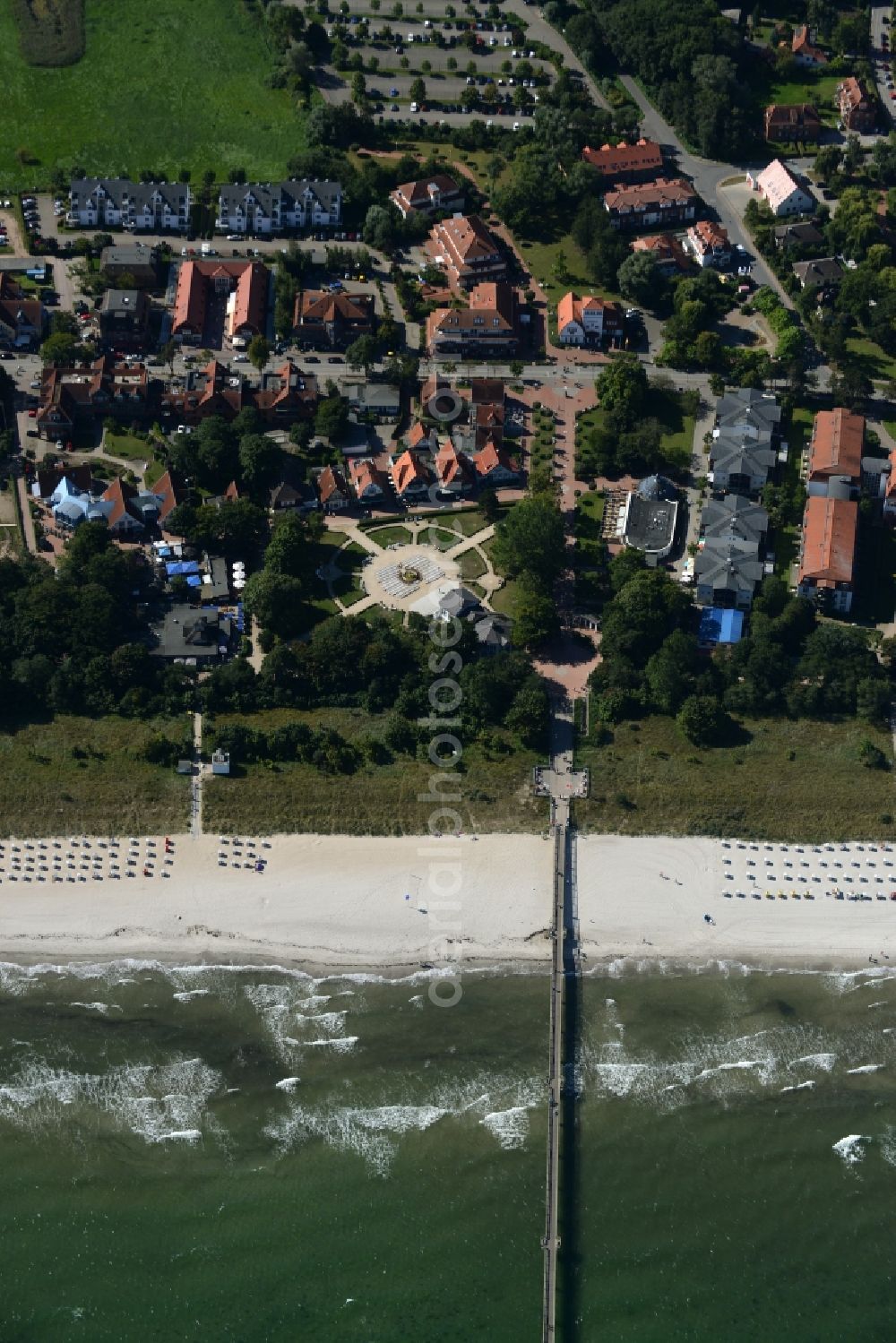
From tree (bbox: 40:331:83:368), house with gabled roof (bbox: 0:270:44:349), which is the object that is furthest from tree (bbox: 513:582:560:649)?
house with gabled roof (bbox: 0:270:44:349)

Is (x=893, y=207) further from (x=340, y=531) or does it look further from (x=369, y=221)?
(x=340, y=531)

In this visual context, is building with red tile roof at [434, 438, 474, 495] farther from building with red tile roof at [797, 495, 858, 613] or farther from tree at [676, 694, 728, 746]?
tree at [676, 694, 728, 746]

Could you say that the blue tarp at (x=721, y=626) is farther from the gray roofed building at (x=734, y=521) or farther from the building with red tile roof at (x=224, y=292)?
the building with red tile roof at (x=224, y=292)

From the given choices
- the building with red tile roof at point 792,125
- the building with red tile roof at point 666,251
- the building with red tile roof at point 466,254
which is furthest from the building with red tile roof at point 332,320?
the building with red tile roof at point 792,125

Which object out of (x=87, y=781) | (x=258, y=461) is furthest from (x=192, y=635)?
(x=258, y=461)

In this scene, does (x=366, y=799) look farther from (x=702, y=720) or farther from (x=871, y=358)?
(x=871, y=358)

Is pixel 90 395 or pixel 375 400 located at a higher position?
pixel 90 395
